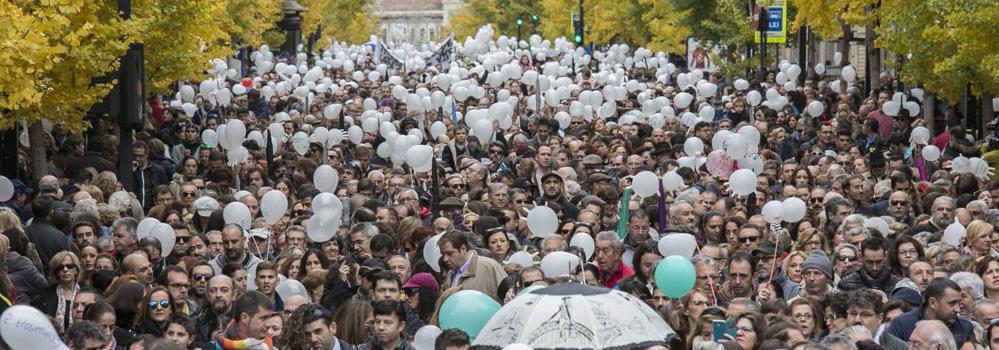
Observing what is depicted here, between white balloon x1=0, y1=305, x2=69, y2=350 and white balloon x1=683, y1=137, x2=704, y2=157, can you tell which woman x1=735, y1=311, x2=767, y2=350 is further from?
white balloon x1=683, y1=137, x2=704, y2=157

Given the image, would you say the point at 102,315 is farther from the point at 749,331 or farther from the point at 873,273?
the point at 873,273

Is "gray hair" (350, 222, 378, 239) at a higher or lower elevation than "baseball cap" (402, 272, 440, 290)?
lower

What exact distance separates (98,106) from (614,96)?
12.4 metres

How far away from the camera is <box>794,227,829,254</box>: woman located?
15.7 m

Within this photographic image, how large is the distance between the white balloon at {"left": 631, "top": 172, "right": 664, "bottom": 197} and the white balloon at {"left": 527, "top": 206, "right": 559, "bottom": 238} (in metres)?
2.44

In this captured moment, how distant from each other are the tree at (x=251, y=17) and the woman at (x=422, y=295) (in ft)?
105

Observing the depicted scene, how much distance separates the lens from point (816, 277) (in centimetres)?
1382

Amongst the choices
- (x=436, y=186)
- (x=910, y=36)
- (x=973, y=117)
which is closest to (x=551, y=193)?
(x=436, y=186)

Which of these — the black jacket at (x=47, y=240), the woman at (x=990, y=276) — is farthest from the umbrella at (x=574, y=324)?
the black jacket at (x=47, y=240)

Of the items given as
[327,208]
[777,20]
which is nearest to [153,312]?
[327,208]

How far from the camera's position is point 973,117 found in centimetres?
3144

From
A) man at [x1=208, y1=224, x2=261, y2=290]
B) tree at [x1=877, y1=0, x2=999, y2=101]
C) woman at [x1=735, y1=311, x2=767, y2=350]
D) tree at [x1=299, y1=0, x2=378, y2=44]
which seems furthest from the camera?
tree at [x1=299, y1=0, x2=378, y2=44]

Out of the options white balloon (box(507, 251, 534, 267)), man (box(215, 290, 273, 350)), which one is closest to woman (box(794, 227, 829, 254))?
white balloon (box(507, 251, 534, 267))

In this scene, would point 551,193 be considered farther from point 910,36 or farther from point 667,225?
point 910,36
